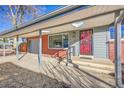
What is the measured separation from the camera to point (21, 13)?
1155 inches

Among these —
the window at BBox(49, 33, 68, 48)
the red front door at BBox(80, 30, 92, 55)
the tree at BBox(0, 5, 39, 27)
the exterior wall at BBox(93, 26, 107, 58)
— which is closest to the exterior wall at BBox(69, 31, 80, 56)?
the red front door at BBox(80, 30, 92, 55)

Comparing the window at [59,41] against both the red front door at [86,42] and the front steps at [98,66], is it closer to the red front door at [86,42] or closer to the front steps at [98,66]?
the red front door at [86,42]

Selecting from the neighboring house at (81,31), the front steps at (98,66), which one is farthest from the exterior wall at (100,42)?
the front steps at (98,66)

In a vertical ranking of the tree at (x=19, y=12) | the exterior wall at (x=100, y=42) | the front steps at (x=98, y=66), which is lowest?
the front steps at (x=98, y=66)

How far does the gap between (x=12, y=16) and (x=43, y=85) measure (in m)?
24.4

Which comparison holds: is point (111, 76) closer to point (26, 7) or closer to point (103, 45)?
point (103, 45)

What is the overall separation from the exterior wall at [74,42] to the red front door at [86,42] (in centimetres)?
30

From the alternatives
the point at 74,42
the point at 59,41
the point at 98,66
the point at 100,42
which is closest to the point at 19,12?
the point at 59,41

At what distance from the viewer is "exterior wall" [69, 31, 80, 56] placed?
12.5 metres

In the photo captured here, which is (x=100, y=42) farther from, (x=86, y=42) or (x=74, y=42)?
(x=74, y=42)

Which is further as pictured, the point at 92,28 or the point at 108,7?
the point at 92,28

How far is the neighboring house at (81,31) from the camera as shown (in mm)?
5898

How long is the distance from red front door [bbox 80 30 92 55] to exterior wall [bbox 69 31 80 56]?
299mm
